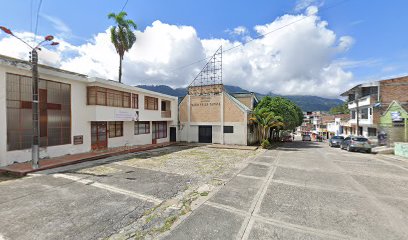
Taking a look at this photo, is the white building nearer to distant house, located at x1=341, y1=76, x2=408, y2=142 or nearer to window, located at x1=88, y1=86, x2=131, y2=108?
window, located at x1=88, y1=86, x2=131, y2=108

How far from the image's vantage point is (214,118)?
81.0 feet

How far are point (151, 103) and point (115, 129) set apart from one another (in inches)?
210

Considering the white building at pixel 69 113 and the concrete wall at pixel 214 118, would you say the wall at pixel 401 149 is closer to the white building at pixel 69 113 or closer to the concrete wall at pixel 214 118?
the concrete wall at pixel 214 118

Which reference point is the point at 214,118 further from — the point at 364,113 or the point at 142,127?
the point at 364,113

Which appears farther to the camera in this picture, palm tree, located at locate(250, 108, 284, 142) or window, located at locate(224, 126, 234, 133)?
window, located at locate(224, 126, 234, 133)

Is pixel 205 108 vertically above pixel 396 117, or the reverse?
pixel 205 108

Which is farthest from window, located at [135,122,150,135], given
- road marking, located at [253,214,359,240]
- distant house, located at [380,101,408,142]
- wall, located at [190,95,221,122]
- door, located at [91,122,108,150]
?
distant house, located at [380,101,408,142]

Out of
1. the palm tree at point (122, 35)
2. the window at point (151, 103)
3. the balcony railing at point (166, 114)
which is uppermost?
the palm tree at point (122, 35)

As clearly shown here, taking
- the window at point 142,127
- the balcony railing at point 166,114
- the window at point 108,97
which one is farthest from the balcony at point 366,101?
the window at point 108,97

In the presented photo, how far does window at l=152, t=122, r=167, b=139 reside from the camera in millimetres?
23734

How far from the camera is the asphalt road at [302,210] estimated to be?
4.58 m

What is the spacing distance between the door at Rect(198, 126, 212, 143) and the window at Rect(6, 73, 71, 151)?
48.1 feet

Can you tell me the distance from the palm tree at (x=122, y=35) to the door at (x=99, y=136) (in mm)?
11841

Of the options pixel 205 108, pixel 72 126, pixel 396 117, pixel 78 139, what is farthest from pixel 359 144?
pixel 72 126
